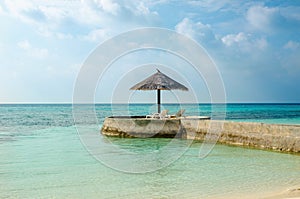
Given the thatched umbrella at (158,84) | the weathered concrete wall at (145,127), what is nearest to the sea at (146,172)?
the weathered concrete wall at (145,127)

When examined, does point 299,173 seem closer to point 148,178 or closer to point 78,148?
point 148,178

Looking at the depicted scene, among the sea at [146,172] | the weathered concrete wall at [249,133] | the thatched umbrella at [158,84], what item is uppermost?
the thatched umbrella at [158,84]

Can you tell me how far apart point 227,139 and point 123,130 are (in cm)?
578

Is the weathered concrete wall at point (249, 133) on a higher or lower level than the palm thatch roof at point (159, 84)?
lower

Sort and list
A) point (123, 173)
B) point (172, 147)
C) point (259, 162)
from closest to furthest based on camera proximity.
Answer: point (123, 173), point (259, 162), point (172, 147)

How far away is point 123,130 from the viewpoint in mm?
19047

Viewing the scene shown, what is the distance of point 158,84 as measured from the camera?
19453 millimetres

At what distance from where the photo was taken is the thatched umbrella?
63.6 ft

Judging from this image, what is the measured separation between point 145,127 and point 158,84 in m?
2.55

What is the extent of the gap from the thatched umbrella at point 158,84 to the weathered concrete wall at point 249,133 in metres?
2.38

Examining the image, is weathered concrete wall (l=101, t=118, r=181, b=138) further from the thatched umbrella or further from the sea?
the sea

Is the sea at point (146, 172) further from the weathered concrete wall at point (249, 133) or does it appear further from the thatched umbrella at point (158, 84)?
the thatched umbrella at point (158, 84)

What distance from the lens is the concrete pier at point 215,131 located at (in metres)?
13.4

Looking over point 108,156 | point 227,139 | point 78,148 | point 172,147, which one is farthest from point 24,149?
point 227,139
